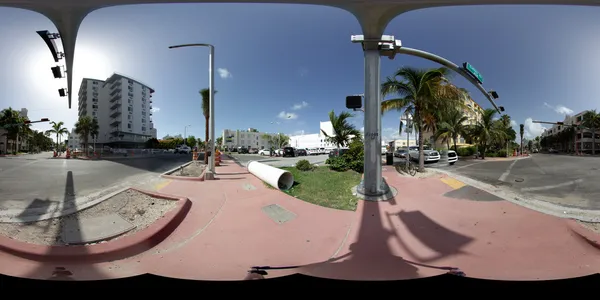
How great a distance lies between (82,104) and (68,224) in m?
1.22

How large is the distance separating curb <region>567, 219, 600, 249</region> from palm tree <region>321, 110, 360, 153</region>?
8.14 feet

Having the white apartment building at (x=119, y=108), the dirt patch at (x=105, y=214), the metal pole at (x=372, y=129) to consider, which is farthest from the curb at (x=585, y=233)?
the white apartment building at (x=119, y=108)

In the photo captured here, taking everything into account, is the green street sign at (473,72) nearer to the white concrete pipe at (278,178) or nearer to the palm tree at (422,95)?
the palm tree at (422,95)

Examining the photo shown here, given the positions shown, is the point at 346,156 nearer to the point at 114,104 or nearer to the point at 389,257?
the point at 389,257

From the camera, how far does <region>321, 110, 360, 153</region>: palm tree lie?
2.92 meters

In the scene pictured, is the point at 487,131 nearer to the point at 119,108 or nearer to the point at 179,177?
the point at 179,177

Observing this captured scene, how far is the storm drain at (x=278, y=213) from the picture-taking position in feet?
8.18

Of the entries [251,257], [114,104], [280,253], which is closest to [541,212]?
[280,253]

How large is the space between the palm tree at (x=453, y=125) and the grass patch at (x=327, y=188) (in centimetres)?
141

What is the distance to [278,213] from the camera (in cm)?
→ 261

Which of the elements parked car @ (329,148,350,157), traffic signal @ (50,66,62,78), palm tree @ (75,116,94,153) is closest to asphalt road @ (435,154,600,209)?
parked car @ (329,148,350,157)

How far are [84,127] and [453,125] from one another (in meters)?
4.58

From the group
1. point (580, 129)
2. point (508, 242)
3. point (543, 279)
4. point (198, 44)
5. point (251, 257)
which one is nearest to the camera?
point (543, 279)

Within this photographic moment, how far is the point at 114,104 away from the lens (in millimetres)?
2336
